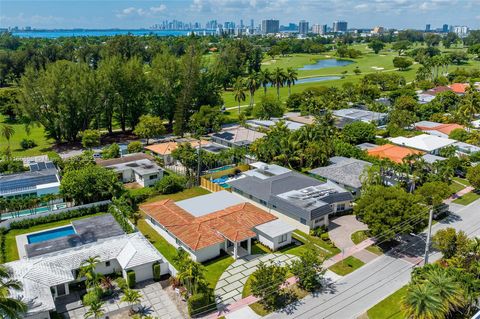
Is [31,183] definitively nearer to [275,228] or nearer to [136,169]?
[136,169]

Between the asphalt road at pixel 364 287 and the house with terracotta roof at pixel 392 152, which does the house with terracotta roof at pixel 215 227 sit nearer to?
the asphalt road at pixel 364 287

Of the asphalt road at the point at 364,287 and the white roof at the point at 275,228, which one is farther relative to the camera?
the white roof at the point at 275,228

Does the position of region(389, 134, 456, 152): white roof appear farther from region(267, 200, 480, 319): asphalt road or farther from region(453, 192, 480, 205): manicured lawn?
region(267, 200, 480, 319): asphalt road

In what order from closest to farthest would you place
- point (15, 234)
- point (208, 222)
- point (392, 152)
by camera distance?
point (208, 222)
point (15, 234)
point (392, 152)

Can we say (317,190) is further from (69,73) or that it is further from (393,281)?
(69,73)

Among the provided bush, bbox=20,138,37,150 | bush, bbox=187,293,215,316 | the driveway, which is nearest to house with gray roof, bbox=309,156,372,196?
the driveway

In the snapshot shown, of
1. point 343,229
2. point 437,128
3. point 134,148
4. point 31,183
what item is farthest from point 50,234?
point 437,128

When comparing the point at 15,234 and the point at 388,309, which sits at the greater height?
the point at 15,234

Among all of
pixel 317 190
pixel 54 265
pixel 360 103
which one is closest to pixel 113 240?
pixel 54 265

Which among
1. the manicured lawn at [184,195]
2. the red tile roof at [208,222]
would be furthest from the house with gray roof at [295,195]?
the manicured lawn at [184,195]
